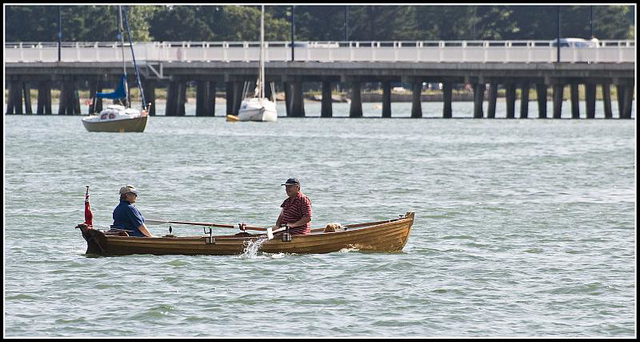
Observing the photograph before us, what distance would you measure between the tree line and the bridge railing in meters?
51.5

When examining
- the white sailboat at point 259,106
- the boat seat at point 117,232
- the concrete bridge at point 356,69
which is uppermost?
the concrete bridge at point 356,69

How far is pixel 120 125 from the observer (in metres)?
79.1

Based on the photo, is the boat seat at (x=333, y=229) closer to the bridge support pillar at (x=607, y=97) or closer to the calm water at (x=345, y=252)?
the calm water at (x=345, y=252)

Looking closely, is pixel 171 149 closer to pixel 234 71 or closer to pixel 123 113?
pixel 123 113

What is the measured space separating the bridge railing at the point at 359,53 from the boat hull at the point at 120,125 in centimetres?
1120

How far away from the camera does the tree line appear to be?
148 metres

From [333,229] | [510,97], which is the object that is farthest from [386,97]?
[333,229]

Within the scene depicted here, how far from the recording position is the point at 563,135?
74.8 metres

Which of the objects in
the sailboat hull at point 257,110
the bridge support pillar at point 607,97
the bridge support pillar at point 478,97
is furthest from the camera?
the bridge support pillar at point 607,97

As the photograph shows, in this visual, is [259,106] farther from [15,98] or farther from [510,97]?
[15,98]

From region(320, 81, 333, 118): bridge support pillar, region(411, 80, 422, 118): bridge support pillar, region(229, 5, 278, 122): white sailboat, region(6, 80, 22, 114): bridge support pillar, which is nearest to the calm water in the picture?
region(229, 5, 278, 122): white sailboat

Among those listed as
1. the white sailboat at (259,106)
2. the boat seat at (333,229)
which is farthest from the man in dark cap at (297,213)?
the white sailboat at (259,106)

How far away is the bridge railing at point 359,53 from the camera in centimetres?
8375

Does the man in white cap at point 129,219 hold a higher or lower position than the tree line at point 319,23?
lower
